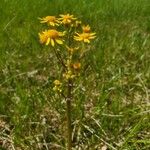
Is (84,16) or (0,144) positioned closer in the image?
(0,144)

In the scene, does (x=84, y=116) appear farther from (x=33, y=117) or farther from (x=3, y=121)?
(x=3, y=121)

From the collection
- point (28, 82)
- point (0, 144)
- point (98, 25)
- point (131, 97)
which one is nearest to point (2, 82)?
point (28, 82)

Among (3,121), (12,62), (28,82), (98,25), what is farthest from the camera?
(98,25)

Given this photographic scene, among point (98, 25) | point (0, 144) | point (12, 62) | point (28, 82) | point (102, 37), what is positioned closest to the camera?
point (0, 144)

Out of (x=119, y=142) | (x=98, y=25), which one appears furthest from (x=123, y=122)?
(x=98, y=25)

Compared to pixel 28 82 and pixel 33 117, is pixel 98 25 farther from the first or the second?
pixel 33 117

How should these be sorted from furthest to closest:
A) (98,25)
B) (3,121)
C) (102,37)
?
1. (98,25)
2. (102,37)
3. (3,121)
